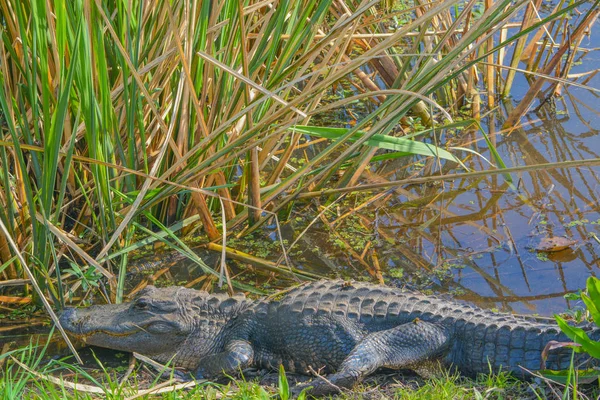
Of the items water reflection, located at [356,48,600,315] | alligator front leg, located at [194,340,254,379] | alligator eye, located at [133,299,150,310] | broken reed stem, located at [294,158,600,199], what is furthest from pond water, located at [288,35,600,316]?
alligator eye, located at [133,299,150,310]

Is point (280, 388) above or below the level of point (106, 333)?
above

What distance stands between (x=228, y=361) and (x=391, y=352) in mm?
751

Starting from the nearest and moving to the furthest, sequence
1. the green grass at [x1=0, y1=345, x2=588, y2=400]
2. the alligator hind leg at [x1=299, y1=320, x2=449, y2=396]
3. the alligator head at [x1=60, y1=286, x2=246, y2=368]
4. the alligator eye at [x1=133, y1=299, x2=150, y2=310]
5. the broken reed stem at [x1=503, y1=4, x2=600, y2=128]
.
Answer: the green grass at [x1=0, y1=345, x2=588, y2=400], the alligator hind leg at [x1=299, y1=320, x2=449, y2=396], the alligator head at [x1=60, y1=286, x2=246, y2=368], the alligator eye at [x1=133, y1=299, x2=150, y2=310], the broken reed stem at [x1=503, y1=4, x2=600, y2=128]

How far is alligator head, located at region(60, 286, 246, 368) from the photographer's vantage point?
3623 mm

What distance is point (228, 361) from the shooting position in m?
3.51

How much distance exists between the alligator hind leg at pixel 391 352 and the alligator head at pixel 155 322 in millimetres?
773

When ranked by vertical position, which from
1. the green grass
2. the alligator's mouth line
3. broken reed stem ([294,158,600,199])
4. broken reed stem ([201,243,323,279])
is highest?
broken reed stem ([294,158,600,199])

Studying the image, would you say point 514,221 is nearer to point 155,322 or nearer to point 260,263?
point 260,263

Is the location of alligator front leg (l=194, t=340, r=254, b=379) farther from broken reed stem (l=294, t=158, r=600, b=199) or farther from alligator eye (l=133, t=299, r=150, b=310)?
broken reed stem (l=294, t=158, r=600, b=199)

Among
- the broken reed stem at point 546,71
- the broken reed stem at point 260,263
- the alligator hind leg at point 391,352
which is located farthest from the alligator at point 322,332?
the broken reed stem at point 546,71

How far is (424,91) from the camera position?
3.26m

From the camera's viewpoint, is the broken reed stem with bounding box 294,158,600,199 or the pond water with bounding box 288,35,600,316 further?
the pond water with bounding box 288,35,600,316

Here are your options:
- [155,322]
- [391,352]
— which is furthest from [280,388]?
[155,322]

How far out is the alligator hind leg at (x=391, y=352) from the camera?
3232 millimetres
